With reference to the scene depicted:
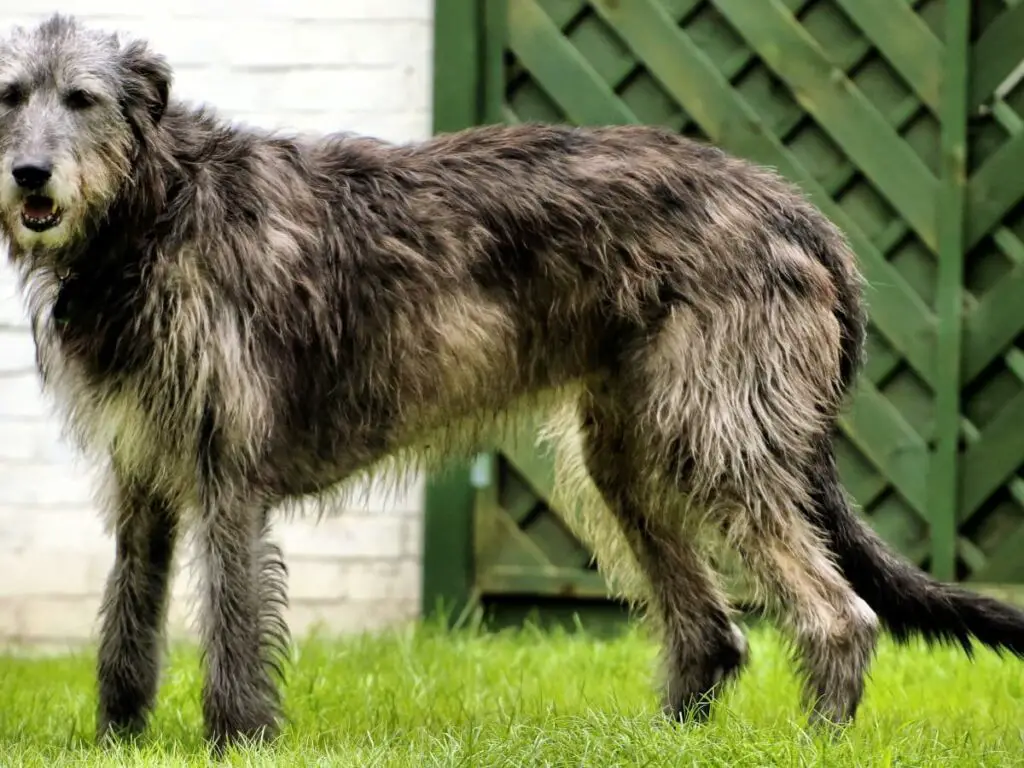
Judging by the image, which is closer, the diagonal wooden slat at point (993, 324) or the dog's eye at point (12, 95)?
the dog's eye at point (12, 95)

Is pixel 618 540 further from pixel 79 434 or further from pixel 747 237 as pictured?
pixel 79 434

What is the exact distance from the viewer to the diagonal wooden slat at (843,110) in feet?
18.4

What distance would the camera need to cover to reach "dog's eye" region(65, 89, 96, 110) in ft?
12.5

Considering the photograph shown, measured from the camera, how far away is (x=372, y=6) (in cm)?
597

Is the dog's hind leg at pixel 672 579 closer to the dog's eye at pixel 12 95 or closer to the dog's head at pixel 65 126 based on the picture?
the dog's head at pixel 65 126

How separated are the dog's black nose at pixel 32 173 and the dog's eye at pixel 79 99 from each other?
201 millimetres

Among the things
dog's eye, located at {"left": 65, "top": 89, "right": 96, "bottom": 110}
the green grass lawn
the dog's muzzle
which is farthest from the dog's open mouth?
the green grass lawn

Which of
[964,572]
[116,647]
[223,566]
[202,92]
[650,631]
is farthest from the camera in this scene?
[202,92]

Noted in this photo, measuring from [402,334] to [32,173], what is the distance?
39.9 inches

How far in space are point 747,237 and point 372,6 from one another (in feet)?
7.66

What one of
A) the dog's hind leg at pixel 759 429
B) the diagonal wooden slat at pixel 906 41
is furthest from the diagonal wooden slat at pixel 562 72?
the dog's hind leg at pixel 759 429

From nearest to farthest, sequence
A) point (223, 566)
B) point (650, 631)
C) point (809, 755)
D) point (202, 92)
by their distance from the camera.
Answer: point (809, 755) → point (223, 566) → point (650, 631) → point (202, 92)

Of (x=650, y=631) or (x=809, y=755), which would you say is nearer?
(x=809, y=755)

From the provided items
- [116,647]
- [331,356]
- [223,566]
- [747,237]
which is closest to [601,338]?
[747,237]
